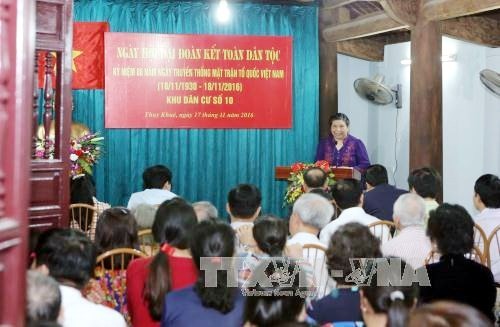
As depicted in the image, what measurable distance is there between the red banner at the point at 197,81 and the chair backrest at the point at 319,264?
3967 millimetres

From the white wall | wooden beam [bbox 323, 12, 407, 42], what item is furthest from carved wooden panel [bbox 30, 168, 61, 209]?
the white wall

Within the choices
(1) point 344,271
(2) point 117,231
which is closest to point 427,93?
(2) point 117,231

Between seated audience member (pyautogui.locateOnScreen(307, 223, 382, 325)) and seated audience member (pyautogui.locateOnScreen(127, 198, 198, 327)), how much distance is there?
0.43 metres

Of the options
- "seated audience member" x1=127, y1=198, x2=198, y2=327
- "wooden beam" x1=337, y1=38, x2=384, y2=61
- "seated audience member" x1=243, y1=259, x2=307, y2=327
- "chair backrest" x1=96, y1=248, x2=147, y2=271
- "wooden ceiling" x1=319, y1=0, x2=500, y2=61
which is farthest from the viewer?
"wooden beam" x1=337, y1=38, x2=384, y2=61

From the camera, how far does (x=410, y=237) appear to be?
308 cm

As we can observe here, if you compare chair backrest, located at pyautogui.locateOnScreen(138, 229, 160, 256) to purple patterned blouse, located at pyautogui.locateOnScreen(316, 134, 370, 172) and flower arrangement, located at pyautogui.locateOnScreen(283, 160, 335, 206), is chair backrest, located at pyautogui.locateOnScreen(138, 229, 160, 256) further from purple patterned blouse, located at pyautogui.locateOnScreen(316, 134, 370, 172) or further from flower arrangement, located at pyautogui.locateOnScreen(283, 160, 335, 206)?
purple patterned blouse, located at pyautogui.locateOnScreen(316, 134, 370, 172)

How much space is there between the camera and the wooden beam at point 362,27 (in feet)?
21.2

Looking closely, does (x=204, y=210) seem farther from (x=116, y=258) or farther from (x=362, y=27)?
(x=362, y=27)

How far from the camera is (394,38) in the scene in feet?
25.8

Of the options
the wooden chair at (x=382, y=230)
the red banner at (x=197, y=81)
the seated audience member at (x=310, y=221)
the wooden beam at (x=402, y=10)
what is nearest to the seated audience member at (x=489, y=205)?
the wooden chair at (x=382, y=230)

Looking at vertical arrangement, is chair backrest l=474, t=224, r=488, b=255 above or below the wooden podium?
below

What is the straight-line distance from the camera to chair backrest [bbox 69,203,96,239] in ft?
13.9

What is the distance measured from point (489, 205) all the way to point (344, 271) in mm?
1985

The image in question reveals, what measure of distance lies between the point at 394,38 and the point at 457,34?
1.69 metres
